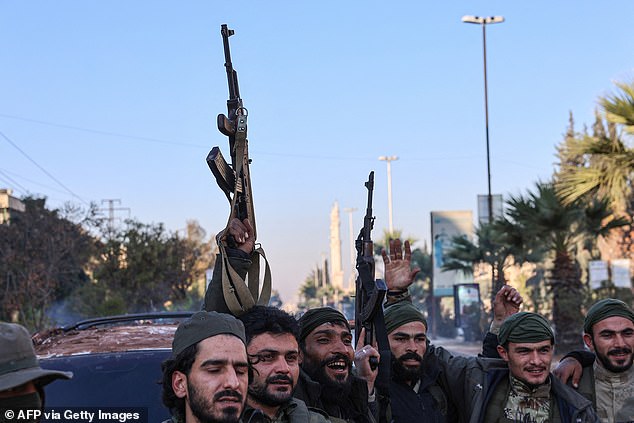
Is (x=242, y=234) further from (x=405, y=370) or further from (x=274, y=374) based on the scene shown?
(x=405, y=370)

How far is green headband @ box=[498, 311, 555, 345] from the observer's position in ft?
13.0

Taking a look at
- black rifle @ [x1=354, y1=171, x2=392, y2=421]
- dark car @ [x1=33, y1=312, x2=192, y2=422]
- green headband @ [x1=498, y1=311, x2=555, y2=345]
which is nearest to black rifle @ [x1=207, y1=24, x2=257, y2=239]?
black rifle @ [x1=354, y1=171, x2=392, y2=421]

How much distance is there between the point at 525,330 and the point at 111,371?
77.9 inches

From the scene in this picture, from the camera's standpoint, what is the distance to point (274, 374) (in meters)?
3.17

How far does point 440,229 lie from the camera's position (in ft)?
145

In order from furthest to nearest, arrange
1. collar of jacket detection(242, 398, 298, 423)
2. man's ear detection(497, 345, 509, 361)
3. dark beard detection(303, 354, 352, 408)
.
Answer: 1. man's ear detection(497, 345, 509, 361)
2. dark beard detection(303, 354, 352, 408)
3. collar of jacket detection(242, 398, 298, 423)

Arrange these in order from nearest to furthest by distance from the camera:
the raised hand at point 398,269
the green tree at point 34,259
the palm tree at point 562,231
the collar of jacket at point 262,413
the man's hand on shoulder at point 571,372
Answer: the collar of jacket at point 262,413, the man's hand on shoulder at point 571,372, the raised hand at point 398,269, the palm tree at point 562,231, the green tree at point 34,259

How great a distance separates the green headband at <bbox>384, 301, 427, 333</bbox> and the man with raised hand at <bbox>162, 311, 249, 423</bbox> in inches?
65.3

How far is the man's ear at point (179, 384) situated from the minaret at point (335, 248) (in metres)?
147

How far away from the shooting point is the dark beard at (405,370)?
4.23 m

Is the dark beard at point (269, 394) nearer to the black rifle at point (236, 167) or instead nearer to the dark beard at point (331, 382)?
the dark beard at point (331, 382)

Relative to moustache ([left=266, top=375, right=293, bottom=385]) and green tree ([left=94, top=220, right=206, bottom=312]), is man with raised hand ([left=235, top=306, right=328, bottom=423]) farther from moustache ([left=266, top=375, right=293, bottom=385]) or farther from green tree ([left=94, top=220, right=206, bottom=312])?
green tree ([left=94, top=220, right=206, bottom=312])

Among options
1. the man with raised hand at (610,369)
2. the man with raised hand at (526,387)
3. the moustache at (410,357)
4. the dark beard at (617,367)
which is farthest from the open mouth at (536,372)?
the moustache at (410,357)

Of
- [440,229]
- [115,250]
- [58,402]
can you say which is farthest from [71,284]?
[58,402]
